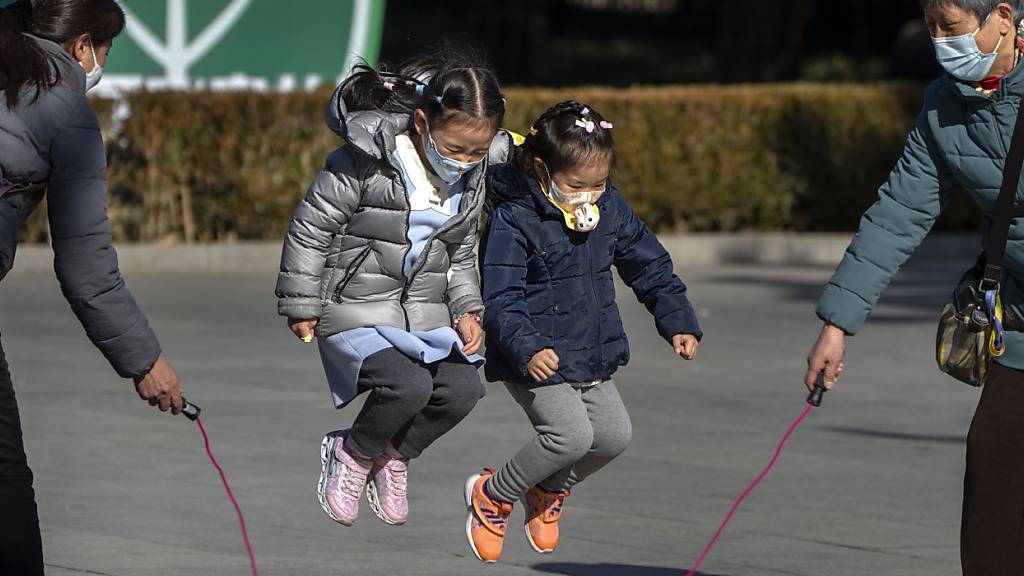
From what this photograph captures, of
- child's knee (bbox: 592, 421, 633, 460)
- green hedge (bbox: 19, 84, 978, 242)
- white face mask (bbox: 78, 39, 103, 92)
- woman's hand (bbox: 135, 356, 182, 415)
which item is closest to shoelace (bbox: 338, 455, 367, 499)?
child's knee (bbox: 592, 421, 633, 460)

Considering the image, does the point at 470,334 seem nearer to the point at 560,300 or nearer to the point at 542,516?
the point at 560,300

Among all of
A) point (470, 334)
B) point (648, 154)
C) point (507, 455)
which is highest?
point (470, 334)

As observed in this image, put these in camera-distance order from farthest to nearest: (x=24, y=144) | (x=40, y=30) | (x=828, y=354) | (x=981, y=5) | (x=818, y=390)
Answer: (x=818, y=390)
(x=828, y=354)
(x=981, y=5)
(x=40, y=30)
(x=24, y=144)

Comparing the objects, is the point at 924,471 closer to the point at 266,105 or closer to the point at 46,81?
the point at 46,81

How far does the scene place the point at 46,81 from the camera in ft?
14.1

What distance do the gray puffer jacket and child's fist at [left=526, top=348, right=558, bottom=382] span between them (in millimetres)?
358

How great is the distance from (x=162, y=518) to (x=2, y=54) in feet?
9.22

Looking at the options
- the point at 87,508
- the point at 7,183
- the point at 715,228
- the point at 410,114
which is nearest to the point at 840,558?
the point at 410,114

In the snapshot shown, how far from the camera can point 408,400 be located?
5.45m

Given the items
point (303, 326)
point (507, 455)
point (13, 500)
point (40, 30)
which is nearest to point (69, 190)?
point (40, 30)

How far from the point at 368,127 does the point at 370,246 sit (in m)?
0.33

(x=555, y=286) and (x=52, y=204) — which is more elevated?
(x=52, y=204)

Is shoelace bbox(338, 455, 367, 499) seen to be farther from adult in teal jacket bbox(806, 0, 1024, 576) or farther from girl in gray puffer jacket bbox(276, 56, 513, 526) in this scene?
adult in teal jacket bbox(806, 0, 1024, 576)

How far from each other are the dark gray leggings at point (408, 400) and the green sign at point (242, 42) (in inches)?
399
